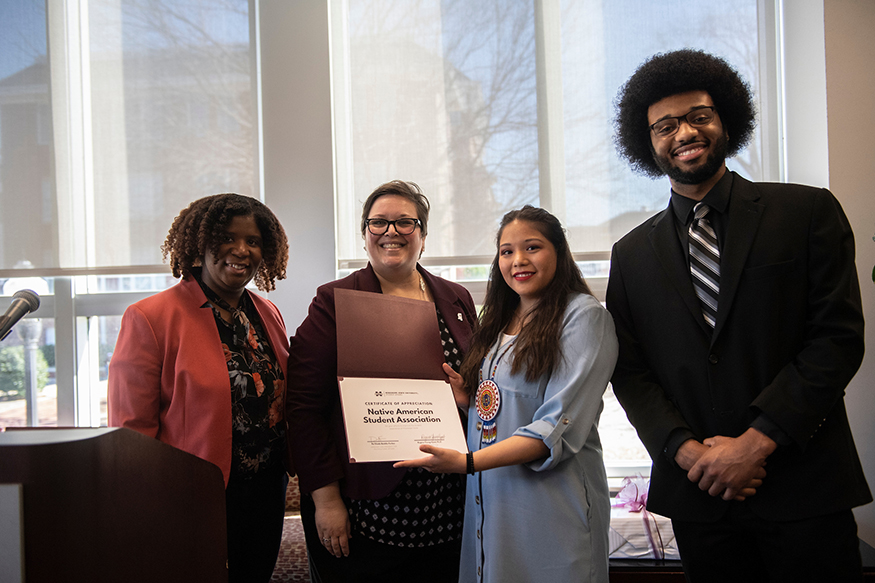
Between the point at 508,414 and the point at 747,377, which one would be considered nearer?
the point at 747,377

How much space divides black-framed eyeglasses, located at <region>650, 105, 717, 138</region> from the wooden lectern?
1.41 meters

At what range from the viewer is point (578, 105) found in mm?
2742

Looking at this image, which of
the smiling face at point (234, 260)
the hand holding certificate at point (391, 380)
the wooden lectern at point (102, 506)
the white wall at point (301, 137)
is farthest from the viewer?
the white wall at point (301, 137)

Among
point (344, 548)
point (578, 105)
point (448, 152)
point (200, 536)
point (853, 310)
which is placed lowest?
point (344, 548)

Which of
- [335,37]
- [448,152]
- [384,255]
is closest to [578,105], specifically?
[448,152]

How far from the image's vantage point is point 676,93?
5.01 feet

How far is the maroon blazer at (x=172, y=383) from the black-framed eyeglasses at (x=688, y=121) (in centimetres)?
145

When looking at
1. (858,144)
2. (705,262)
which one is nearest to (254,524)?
(705,262)

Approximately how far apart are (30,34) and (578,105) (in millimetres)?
2922

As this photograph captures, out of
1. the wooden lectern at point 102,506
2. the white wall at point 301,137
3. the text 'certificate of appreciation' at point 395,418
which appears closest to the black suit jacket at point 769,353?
the text 'certificate of appreciation' at point 395,418

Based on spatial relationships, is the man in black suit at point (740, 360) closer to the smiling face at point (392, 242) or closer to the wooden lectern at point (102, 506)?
the smiling face at point (392, 242)

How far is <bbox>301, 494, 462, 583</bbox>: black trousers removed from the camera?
5.30ft

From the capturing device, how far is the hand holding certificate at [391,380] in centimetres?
135

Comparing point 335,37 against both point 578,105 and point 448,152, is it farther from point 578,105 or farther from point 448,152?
point 578,105
